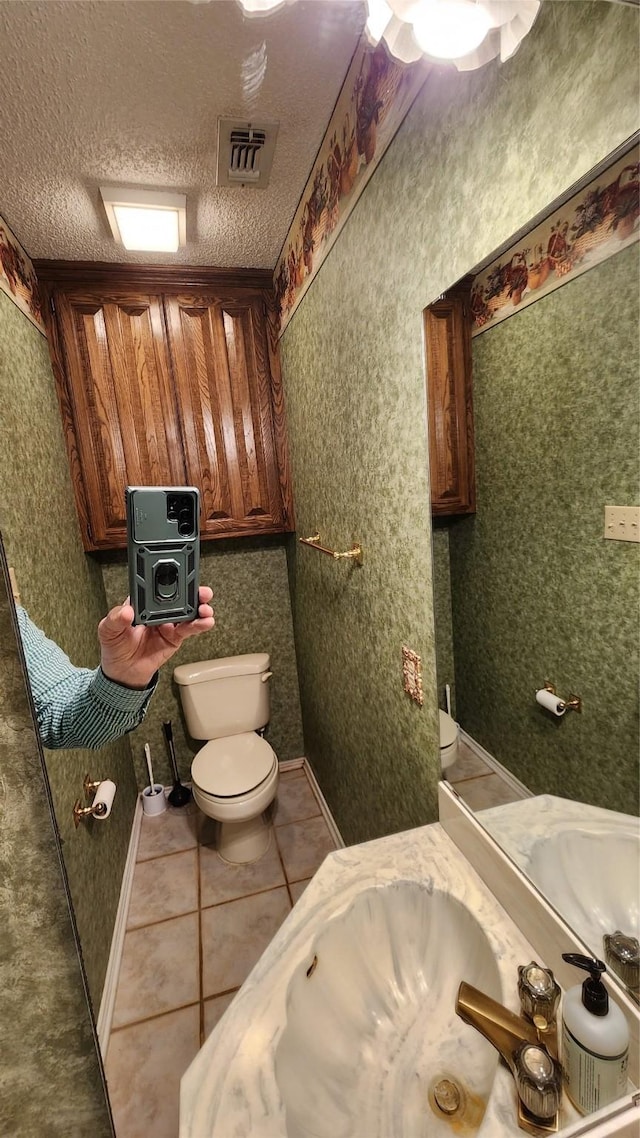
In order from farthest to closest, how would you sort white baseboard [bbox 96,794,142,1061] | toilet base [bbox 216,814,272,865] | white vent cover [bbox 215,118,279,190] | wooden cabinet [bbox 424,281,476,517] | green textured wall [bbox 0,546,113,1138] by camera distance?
toilet base [bbox 216,814,272,865] → white baseboard [bbox 96,794,142,1061] → white vent cover [bbox 215,118,279,190] → wooden cabinet [bbox 424,281,476,517] → green textured wall [bbox 0,546,113,1138]

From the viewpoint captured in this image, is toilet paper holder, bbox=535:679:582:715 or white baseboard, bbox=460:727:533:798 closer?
toilet paper holder, bbox=535:679:582:715

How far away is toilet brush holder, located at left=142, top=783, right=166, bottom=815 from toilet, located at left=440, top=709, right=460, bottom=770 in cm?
155

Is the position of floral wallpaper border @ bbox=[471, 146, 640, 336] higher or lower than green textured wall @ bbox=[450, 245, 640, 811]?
higher

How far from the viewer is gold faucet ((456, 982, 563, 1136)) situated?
17.8 inches

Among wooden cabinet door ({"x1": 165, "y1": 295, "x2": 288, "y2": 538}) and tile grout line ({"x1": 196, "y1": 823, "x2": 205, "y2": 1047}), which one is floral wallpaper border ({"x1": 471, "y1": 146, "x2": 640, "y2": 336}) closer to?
wooden cabinet door ({"x1": 165, "y1": 295, "x2": 288, "y2": 538})

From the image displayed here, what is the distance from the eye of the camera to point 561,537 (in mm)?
543

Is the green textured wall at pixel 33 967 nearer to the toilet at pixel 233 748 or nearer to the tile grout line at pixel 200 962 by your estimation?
the tile grout line at pixel 200 962

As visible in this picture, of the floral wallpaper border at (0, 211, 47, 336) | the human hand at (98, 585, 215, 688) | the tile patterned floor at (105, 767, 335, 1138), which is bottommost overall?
the tile patterned floor at (105, 767, 335, 1138)

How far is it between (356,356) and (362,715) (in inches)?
38.0

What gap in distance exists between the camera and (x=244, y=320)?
5.19ft

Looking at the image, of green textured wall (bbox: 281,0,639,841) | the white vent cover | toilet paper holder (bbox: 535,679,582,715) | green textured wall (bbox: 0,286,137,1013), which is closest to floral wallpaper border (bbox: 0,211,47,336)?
green textured wall (bbox: 0,286,137,1013)

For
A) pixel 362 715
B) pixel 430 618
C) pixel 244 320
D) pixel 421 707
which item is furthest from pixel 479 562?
pixel 244 320

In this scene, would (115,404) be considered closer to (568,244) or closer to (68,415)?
(68,415)

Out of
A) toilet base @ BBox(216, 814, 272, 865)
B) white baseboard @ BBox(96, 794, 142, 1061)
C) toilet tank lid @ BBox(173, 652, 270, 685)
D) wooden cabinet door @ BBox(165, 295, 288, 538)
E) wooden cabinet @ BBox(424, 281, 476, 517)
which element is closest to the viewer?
wooden cabinet @ BBox(424, 281, 476, 517)
